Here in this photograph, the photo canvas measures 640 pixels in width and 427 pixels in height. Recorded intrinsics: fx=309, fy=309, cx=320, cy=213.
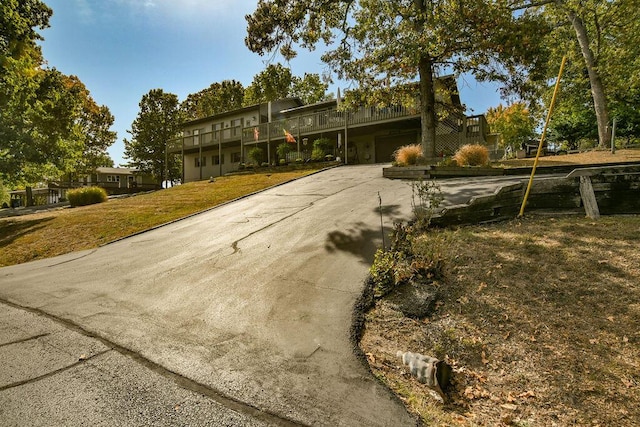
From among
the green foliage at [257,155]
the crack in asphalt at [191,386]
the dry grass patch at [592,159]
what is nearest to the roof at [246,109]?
the green foliage at [257,155]

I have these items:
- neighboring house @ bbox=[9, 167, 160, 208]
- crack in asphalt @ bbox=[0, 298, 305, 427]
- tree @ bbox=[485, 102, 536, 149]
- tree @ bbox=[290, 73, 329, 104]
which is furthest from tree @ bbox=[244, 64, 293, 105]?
crack in asphalt @ bbox=[0, 298, 305, 427]

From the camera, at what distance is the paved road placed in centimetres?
217

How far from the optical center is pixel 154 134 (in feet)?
132

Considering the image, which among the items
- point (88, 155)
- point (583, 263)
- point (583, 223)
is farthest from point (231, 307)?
point (88, 155)

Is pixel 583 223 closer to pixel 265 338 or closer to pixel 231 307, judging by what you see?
pixel 265 338

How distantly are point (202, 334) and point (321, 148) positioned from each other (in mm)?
19014

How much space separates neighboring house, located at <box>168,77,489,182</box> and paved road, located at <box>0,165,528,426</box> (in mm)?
11070

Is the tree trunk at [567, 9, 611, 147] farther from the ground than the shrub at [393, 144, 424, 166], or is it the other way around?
the tree trunk at [567, 9, 611, 147]

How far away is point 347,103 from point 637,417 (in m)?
13.0

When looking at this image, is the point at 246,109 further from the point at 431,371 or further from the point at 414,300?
the point at 431,371

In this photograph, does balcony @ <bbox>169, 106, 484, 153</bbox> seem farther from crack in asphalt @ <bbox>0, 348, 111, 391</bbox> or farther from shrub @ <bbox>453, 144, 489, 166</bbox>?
crack in asphalt @ <bbox>0, 348, 111, 391</bbox>

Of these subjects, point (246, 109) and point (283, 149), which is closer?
point (283, 149)

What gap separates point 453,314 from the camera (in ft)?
10.5

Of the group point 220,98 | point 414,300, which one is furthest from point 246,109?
point 414,300
